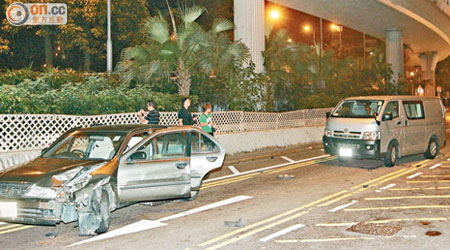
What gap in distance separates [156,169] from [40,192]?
1.92 meters

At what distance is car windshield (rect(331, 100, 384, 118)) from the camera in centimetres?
1389

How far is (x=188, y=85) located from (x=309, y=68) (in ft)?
33.0

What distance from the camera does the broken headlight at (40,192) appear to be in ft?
21.6

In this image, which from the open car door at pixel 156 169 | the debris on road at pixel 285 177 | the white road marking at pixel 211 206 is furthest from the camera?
the debris on road at pixel 285 177

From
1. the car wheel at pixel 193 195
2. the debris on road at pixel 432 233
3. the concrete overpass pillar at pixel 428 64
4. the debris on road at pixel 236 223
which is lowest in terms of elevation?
the debris on road at pixel 432 233

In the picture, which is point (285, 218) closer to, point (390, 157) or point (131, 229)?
point (131, 229)

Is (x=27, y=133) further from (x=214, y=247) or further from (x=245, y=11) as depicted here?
(x=245, y=11)

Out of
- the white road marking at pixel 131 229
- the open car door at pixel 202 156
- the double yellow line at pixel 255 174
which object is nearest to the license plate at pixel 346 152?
the double yellow line at pixel 255 174

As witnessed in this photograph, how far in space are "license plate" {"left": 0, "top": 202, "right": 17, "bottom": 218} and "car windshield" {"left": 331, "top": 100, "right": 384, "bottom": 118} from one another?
389 inches

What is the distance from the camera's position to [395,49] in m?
35.8

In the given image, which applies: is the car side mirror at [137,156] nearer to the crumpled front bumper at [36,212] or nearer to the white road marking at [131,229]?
the white road marking at [131,229]

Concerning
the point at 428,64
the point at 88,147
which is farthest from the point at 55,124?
the point at 428,64

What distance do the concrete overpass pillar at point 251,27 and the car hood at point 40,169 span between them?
1500 cm

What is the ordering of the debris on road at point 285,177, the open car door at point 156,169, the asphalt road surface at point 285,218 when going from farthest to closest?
the debris on road at point 285,177 < the open car door at point 156,169 < the asphalt road surface at point 285,218
